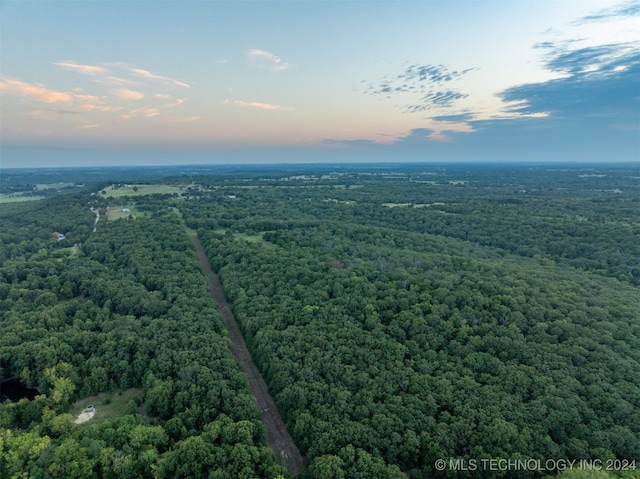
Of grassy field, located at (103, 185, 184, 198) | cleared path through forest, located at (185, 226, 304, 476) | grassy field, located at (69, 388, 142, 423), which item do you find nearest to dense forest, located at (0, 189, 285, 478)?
grassy field, located at (69, 388, 142, 423)

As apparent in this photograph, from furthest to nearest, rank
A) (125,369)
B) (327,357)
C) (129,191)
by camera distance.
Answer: (129,191), (125,369), (327,357)

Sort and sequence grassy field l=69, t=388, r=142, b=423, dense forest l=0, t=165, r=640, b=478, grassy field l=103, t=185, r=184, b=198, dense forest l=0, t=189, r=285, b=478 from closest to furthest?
dense forest l=0, t=189, r=285, b=478, dense forest l=0, t=165, r=640, b=478, grassy field l=69, t=388, r=142, b=423, grassy field l=103, t=185, r=184, b=198

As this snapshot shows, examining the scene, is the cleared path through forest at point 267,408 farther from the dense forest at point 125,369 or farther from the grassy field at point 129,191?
the grassy field at point 129,191

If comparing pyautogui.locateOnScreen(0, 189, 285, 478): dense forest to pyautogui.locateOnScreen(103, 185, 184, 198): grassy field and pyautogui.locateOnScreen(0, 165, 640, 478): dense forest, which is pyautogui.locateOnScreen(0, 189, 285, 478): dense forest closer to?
pyautogui.locateOnScreen(0, 165, 640, 478): dense forest

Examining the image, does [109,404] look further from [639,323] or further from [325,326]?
[639,323]

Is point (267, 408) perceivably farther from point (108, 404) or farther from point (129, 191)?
point (129, 191)

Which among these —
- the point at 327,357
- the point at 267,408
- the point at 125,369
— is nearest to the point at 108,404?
the point at 125,369

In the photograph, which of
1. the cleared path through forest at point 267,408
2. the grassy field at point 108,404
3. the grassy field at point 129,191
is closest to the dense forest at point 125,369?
the grassy field at point 108,404

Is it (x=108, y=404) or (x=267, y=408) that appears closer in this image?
(x=267, y=408)
